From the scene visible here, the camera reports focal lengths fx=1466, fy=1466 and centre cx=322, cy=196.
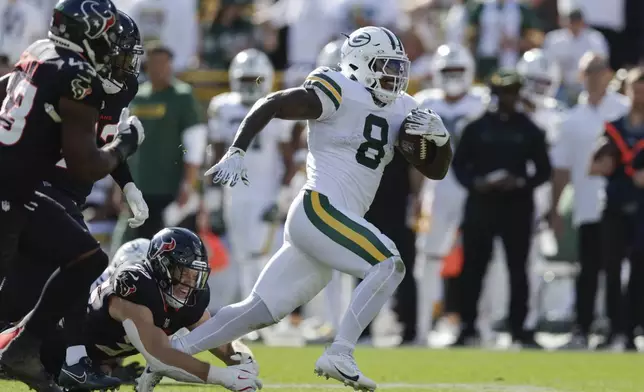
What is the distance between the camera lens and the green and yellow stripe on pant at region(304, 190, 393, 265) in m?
6.60

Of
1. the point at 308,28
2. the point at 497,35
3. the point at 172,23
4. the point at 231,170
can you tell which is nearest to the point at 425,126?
the point at 231,170

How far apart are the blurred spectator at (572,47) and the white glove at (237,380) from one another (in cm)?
786

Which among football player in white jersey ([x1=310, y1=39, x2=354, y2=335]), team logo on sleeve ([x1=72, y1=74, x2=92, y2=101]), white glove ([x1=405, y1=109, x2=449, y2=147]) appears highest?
team logo on sleeve ([x1=72, y1=74, x2=92, y2=101])

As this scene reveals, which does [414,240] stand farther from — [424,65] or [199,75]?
[199,75]

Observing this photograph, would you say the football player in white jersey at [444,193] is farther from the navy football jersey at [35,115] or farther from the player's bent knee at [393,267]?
the navy football jersey at [35,115]

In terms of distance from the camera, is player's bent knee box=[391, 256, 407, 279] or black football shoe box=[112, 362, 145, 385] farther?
black football shoe box=[112, 362, 145, 385]

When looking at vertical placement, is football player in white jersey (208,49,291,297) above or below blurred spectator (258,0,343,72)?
below

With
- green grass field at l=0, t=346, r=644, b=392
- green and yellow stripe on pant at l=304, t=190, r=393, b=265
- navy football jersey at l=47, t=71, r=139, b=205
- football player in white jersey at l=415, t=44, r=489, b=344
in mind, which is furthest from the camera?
football player in white jersey at l=415, t=44, r=489, b=344

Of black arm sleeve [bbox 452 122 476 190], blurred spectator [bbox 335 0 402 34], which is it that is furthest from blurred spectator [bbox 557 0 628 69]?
black arm sleeve [bbox 452 122 476 190]

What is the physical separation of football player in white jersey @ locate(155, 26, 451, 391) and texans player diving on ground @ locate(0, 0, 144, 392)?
68cm

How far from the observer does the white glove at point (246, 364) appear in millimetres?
6309

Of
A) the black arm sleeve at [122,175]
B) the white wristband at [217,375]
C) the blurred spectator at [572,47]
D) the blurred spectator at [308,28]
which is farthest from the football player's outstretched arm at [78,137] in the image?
the blurred spectator at [572,47]

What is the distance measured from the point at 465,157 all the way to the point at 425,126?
4.43 meters

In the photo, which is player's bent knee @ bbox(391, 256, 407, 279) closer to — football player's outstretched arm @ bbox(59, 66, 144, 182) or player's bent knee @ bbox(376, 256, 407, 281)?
player's bent knee @ bbox(376, 256, 407, 281)
